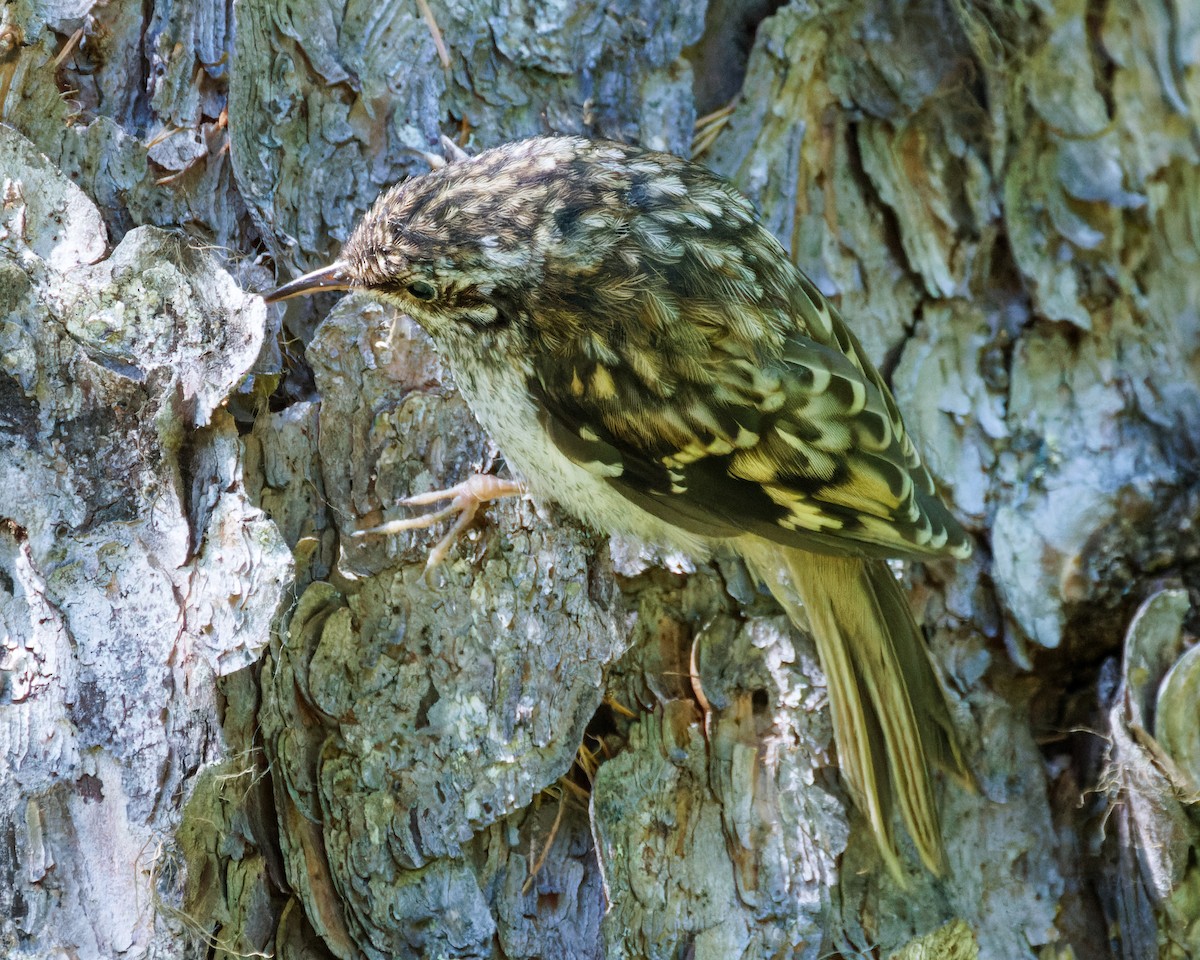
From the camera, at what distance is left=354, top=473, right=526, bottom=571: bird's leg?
1785mm

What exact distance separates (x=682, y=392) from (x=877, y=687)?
636 millimetres

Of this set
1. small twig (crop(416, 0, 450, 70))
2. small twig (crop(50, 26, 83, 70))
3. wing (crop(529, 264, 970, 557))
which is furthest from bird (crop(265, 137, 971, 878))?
small twig (crop(50, 26, 83, 70))

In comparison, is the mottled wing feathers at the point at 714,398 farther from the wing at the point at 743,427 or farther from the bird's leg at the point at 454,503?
the bird's leg at the point at 454,503

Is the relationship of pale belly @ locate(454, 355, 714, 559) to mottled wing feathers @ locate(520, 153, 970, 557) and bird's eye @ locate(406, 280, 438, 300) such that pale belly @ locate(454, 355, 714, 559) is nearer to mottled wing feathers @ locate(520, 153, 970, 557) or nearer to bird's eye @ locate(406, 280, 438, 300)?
mottled wing feathers @ locate(520, 153, 970, 557)

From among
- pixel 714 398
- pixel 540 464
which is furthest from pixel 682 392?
pixel 540 464

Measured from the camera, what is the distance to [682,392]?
1.96 meters

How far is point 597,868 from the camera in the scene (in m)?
1.83

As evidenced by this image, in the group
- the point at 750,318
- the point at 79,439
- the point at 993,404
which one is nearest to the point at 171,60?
the point at 79,439

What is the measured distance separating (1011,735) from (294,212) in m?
1.67

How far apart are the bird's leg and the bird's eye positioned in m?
0.34

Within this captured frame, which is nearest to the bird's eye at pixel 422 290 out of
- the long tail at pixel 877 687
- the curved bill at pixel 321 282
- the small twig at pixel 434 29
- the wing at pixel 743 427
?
the curved bill at pixel 321 282

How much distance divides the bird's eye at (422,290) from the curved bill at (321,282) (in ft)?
0.40

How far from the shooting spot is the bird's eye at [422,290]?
1935mm

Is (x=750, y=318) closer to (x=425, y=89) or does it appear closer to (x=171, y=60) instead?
(x=425, y=89)
